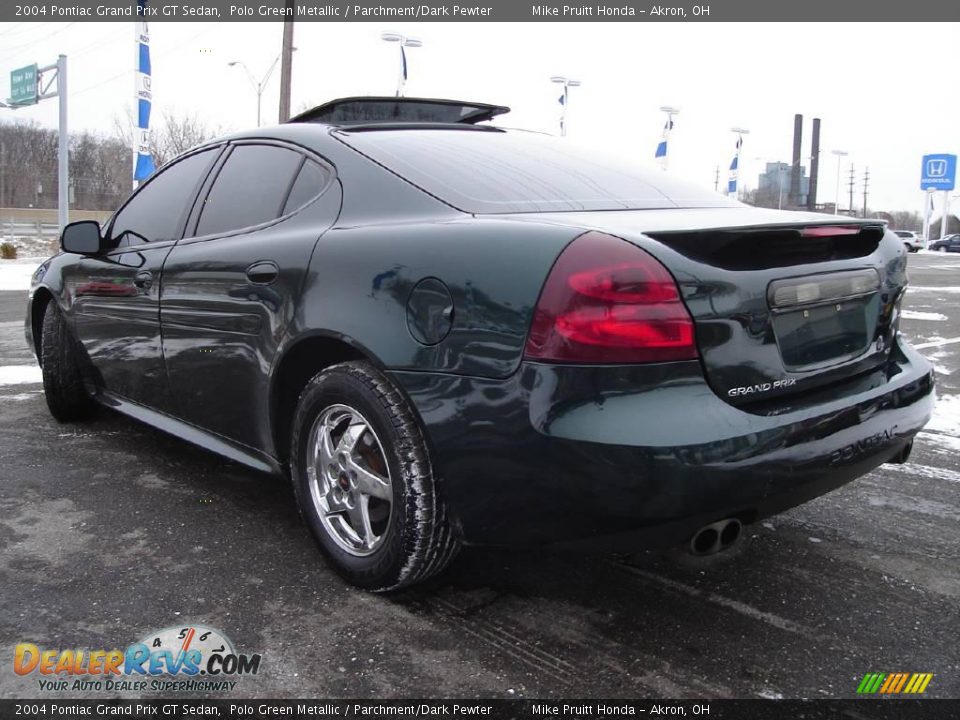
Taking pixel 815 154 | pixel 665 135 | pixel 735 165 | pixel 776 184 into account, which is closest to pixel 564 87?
pixel 665 135

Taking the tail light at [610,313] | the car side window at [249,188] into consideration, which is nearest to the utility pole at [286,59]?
the car side window at [249,188]

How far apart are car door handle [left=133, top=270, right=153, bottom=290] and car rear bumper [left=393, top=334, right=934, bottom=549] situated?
1.75 metres

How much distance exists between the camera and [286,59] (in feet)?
64.4

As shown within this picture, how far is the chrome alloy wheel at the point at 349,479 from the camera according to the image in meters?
2.36

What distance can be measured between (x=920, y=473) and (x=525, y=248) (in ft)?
8.67

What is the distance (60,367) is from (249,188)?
1857 mm

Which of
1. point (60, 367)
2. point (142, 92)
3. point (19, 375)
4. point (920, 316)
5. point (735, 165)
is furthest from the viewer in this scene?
point (735, 165)

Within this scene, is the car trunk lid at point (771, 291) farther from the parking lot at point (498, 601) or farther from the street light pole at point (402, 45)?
the street light pole at point (402, 45)

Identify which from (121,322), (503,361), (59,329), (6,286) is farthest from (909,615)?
(6,286)

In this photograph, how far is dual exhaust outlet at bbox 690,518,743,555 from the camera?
6.49 ft

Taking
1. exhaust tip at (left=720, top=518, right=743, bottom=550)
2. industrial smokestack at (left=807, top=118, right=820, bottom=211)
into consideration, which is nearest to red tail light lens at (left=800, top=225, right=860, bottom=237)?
exhaust tip at (left=720, top=518, right=743, bottom=550)

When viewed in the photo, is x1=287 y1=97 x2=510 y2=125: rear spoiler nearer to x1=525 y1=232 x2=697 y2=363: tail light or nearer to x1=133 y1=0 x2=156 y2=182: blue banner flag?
x1=525 y1=232 x2=697 y2=363: tail light

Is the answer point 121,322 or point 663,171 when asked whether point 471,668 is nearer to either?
point 663,171

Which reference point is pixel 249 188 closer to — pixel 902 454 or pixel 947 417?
pixel 902 454
